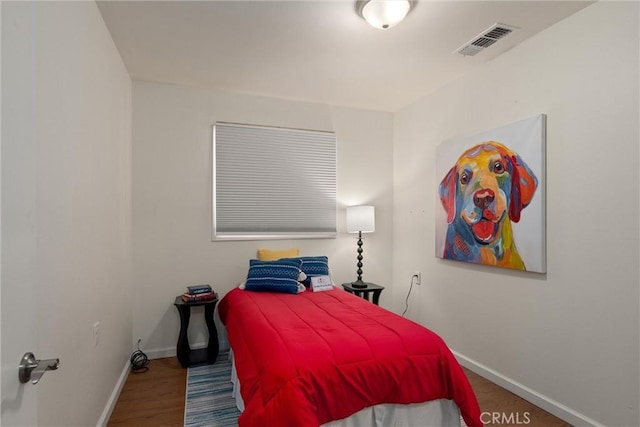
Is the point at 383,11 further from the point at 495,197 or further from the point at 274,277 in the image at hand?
the point at 274,277

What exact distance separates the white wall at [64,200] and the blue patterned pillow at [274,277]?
107 cm

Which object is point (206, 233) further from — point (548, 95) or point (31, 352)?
point (548, 95)

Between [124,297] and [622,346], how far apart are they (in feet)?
11.5

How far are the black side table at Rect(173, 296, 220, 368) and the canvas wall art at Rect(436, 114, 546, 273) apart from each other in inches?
88.7

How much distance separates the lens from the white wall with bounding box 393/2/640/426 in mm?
2018

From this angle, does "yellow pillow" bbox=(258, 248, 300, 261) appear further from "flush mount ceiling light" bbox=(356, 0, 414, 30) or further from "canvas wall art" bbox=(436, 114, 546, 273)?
"flush mount ceiling light" bbox=(356, 0, 414, 30)

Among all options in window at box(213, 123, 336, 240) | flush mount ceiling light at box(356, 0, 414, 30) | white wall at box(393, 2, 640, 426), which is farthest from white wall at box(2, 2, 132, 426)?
white wall at box(393, 2, 640, 426)

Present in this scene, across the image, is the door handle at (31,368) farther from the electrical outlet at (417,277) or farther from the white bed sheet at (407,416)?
the electrical outlet at (417,277)

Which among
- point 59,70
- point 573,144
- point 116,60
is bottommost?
point 573,144

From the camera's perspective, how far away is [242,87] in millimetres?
3533

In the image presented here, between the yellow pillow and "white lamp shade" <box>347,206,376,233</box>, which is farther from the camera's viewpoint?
"white lamp shade" <box>347,206,376,233</box>

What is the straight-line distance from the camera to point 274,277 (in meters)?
3.18

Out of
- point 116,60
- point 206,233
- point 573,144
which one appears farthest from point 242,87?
point 573,144

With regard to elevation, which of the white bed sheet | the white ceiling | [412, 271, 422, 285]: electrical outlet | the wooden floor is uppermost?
the white ceiling
